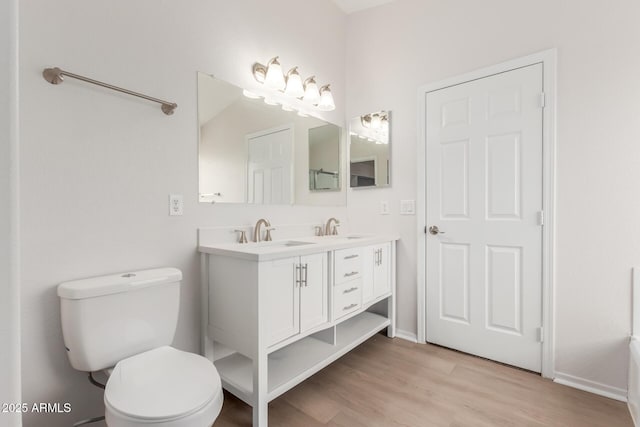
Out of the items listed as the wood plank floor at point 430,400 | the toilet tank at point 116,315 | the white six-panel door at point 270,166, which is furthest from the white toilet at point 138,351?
the white six-panel door at point 270,166

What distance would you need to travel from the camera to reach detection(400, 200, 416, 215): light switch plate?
245 centimetres

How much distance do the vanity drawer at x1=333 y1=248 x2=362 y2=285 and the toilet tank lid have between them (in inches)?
35.0

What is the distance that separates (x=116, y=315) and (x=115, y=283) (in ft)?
0.44

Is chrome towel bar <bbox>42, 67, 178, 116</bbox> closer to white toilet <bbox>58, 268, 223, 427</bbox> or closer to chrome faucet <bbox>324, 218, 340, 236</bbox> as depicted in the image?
white toilet <bbox>58, 268, 223, 427</bbox>

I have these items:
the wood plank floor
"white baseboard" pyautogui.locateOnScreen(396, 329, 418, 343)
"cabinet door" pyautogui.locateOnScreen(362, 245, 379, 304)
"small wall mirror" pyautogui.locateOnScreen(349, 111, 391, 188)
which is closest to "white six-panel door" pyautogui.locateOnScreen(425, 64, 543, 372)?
"white baseboard" pyautogui.locateOnScreen(396, 329, 418, 343)

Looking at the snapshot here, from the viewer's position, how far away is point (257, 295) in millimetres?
1420

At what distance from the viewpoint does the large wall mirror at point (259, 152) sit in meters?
1.80

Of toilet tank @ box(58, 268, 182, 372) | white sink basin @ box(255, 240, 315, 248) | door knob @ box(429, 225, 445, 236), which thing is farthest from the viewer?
door knob @ box(429, 225, 445, 236)

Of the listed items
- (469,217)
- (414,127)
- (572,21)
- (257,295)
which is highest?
(572,21)

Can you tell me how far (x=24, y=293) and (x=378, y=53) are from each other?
9.24 feet

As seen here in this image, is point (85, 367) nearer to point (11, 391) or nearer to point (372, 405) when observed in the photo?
point (11, 391)

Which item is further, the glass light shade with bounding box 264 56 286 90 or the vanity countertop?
the glass light shade with bounding box 264 56 286 90

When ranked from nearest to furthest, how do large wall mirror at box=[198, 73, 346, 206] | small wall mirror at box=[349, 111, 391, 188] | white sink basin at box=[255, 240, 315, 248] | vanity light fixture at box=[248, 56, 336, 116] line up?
large wall mirror at box=[198, 73, 346, 206] < white sink basin at box=[255, 240, 315, 248] < vanity light fixture at box=[248, 56, 336, 116] < small wall mirror at box=[349, 111, 391, 188]

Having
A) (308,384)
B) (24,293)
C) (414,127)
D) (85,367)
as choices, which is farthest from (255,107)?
(308,384)
